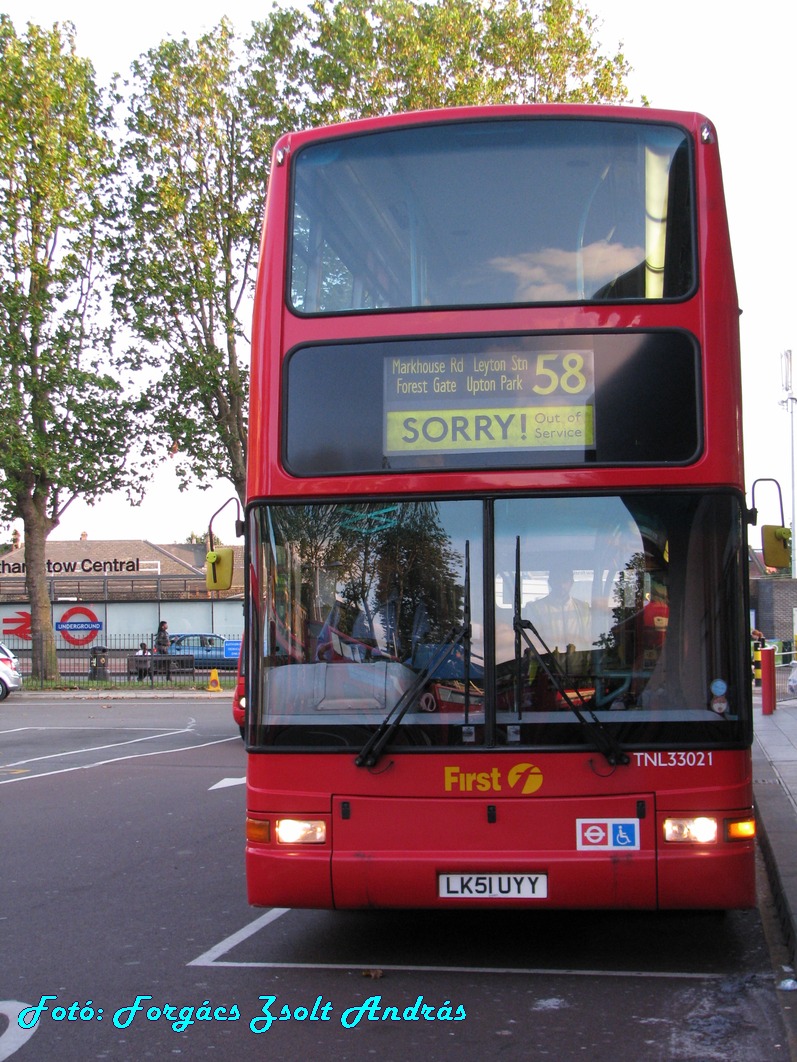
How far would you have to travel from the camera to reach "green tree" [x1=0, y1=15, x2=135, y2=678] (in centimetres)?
3422

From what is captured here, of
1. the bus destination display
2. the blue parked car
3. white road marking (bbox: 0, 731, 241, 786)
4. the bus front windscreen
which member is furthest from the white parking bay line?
the blue parked car

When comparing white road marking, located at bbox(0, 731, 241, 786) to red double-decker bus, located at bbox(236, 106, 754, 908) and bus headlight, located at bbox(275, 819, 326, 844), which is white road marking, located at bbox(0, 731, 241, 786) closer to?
bus headlight, located at bbox(275, 819, 326, 844)

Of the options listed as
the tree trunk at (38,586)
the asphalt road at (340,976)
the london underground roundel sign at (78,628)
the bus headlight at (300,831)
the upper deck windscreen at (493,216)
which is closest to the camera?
the asphalt road at (340,976)

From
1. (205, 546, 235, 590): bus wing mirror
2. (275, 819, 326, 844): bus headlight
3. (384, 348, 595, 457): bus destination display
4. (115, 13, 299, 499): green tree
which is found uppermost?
(115, 13, 299, 499): green tree

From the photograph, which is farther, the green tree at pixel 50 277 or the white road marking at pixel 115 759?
the green tree at pixel 50 277

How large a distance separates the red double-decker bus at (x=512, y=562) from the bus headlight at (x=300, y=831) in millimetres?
15

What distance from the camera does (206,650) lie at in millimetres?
46000

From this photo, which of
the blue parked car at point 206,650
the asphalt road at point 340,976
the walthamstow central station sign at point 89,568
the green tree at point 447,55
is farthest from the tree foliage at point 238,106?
the walthamstow central station sign at point 89,568

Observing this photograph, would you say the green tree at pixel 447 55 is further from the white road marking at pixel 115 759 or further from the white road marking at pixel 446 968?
the white road marking at pixel 446 968

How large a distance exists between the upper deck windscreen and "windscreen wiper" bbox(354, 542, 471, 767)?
150 centimetres

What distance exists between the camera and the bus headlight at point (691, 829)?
5844mm

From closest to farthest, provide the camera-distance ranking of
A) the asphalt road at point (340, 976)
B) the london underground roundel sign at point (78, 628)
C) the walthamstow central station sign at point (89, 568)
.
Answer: the asphalt road at point (340, 976)
the london underground roundel sign at point (78, 628)
the walthamstow central station sign at point (89, 568)

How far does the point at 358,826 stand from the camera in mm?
6023

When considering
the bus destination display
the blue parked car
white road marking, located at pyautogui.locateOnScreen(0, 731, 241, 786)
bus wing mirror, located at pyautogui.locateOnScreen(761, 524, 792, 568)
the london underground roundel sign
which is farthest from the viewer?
the london underground roundel sign
